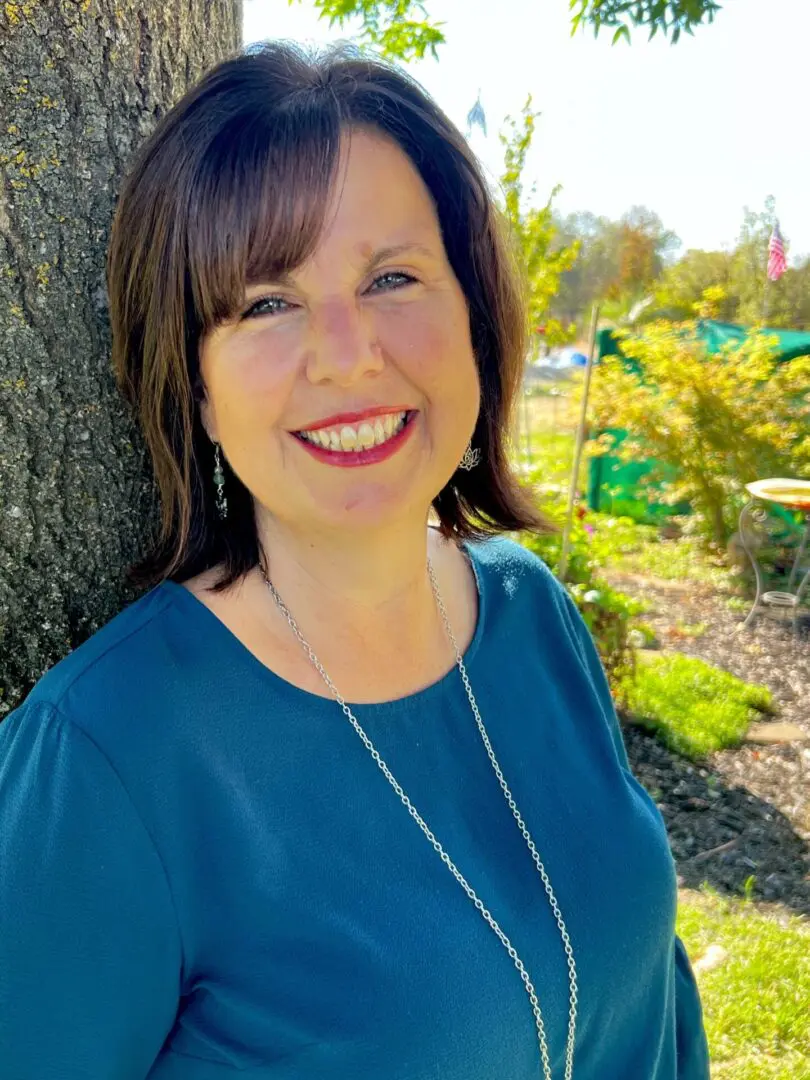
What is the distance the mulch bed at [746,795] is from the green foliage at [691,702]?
78 mm

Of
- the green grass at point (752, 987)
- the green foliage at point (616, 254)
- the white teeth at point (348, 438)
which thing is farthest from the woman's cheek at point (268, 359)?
the green foliage at point (616, 254)

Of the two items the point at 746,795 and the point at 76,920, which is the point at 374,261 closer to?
the point at 76,920

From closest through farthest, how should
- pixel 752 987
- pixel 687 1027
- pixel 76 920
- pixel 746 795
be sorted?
1. pixel 76 920
2. pixel 687 1027
3. pixel 752 987
4. pixel 746 795

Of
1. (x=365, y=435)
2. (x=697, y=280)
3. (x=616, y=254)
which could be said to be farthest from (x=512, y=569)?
(x=616, y=254)

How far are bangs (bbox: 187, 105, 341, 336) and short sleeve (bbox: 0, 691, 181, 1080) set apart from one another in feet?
2.03

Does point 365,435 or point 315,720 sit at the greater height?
point 365,435

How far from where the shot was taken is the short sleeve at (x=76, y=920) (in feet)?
3.25

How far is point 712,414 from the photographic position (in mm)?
8781

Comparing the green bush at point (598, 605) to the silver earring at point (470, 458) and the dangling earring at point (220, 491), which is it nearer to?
the silver earring at point (470, 458)

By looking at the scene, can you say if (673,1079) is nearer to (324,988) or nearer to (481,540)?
(324,988)

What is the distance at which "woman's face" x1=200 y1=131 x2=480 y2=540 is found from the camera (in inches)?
50.1

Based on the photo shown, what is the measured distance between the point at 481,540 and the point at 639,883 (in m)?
0.75

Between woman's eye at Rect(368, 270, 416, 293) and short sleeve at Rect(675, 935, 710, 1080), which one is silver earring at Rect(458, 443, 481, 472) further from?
short sleeve at Rect(675, 935, 710, 1080)

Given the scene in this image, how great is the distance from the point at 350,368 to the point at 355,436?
0.10 m
